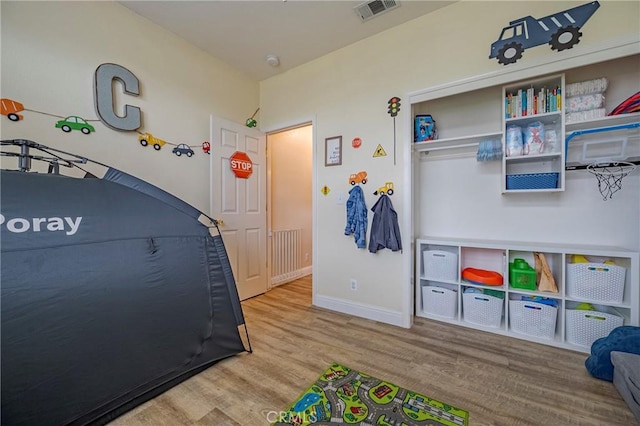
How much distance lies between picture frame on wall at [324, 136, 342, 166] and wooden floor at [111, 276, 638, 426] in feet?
5.41

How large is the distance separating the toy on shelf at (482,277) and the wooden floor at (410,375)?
1.45 feet

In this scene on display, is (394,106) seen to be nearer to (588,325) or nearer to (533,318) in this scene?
(533,318)

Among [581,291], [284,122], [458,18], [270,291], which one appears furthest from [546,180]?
[270,291]

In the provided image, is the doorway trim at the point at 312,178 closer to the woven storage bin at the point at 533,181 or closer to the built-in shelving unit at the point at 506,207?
the built-in shelving unit at the point at 506,207

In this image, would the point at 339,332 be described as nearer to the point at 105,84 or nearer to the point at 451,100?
the point at 451,100

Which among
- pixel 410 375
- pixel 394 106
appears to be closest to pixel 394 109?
pixel 394 106

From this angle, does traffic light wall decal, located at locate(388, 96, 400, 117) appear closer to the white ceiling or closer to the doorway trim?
the white ceiling

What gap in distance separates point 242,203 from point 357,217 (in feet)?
4.52

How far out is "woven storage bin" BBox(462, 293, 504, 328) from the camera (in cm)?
218

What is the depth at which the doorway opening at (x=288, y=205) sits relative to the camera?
350cm

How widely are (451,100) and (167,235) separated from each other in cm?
277

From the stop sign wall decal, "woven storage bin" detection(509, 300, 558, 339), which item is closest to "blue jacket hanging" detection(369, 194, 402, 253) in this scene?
"woven storage bin" detection(509, 300, 558, 339)

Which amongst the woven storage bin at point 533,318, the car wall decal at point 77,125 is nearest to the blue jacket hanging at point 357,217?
the woven storage bin at point 533,318

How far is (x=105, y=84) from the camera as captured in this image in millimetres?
2014
